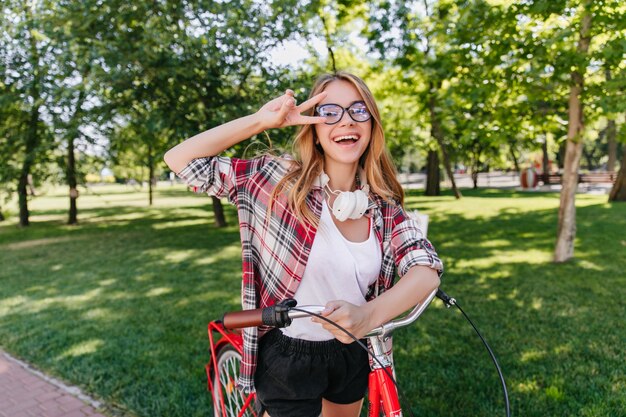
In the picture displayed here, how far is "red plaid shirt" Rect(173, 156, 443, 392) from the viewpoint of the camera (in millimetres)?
1789

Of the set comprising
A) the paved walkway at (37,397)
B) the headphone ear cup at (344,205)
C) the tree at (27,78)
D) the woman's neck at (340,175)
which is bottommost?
the paved walkway at (37,397)

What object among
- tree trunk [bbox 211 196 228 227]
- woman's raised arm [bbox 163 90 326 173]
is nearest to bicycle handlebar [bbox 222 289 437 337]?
woman's raised arm [bbox 163 90 326 173]

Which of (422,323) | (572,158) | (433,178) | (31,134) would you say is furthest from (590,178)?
(31,134)

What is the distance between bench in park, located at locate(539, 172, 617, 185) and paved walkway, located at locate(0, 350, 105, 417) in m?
23.0

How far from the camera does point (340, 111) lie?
5.96 feet

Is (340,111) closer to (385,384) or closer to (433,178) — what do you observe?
(385,384)

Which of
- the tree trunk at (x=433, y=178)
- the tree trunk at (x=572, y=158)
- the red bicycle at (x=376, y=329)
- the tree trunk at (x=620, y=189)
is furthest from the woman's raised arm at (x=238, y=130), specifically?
the tree trunk at (x=433, y=178)

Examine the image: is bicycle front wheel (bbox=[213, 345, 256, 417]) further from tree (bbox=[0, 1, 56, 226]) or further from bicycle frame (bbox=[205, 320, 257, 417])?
tree (bbox=[0, 1, 56, 226])

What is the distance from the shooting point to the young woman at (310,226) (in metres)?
1.78

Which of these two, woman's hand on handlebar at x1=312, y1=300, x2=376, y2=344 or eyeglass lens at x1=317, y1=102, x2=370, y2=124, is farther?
eyeglass lens at x1=317, y1=102, x2=370, y2=124

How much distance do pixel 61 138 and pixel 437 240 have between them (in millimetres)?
8610

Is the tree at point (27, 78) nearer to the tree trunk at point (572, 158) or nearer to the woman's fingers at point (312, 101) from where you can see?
the tree trunk at point (572, 158)

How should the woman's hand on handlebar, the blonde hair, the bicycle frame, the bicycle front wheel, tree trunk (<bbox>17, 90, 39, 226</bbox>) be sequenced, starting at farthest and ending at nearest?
1. tree trunk (<bbox>17, 90, 39, 226</bbox>)
2. the bicycle front wheel
3. the bicycle frame
4. the blonde hair
5. the woman's hand on handlebar

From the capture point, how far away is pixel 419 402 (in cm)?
367
